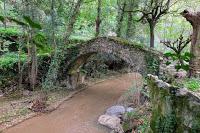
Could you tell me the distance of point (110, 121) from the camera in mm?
11609

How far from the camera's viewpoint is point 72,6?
1415 centimetres

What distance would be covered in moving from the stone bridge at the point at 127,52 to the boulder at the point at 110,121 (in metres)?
2.94

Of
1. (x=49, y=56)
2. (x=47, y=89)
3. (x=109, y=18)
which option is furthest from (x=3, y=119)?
(x=109, y=18)

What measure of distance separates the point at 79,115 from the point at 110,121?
192 centimetres

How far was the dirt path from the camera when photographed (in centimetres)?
1126

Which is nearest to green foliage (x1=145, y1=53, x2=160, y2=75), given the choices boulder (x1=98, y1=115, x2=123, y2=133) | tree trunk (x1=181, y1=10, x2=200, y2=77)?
boulder (x1=98, y1=115, x2=123, y2=133)

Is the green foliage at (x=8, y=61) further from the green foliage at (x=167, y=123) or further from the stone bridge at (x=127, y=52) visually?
the green foliage at (x=167, y=123)

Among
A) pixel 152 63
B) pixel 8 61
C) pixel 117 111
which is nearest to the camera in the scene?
pixel 117 111

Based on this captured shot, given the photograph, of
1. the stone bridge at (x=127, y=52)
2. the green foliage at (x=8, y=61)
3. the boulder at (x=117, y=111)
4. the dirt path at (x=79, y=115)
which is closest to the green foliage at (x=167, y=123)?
the dirt path at (x=79, y=115)

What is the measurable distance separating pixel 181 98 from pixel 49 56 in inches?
467

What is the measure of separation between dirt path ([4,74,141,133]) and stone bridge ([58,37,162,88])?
2254 mm

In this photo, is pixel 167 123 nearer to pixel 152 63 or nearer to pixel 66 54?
pixel 152 63

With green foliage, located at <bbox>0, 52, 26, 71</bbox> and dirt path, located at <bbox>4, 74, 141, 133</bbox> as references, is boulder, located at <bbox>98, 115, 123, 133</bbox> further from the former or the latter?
green foliage, located at <bbox>0, 52, 26, 71</bbox>

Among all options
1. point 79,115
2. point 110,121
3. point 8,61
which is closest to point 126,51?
point 79,115
